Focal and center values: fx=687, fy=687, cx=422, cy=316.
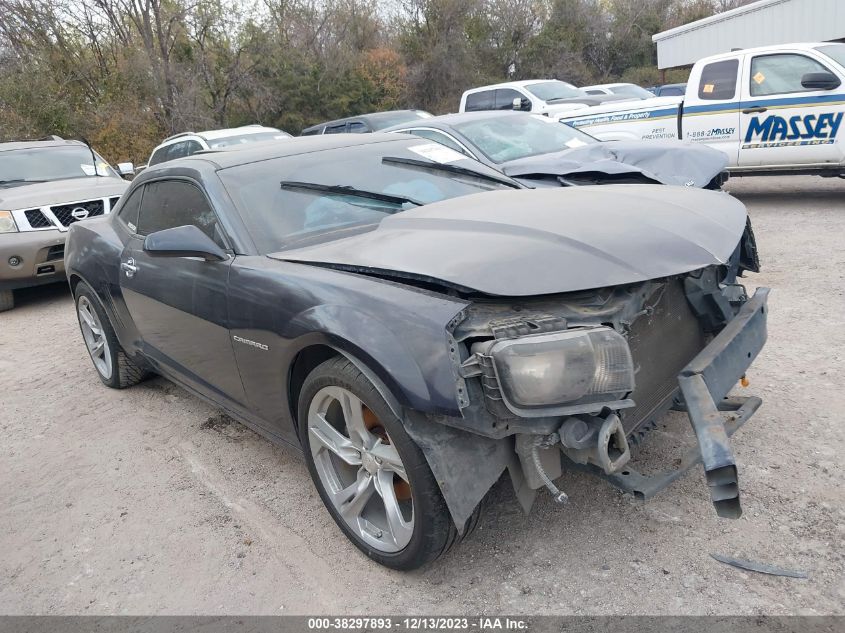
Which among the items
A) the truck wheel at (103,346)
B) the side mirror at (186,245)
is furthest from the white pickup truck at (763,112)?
the side mirror at (186,245)

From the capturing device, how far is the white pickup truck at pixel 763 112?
7.88 m

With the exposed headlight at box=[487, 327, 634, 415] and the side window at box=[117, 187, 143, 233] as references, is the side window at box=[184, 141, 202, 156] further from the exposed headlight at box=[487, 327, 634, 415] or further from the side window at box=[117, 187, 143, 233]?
the exposed headlight at box=[487, 327, 634, 415]

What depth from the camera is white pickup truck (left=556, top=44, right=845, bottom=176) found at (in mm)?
7879

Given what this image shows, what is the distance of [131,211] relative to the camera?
174 inches

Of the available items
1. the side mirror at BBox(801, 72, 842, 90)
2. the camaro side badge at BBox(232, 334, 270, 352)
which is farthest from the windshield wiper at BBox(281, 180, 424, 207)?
the side mirror at BBox(801, 72, 842, 90)

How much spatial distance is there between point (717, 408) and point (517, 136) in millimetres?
4974

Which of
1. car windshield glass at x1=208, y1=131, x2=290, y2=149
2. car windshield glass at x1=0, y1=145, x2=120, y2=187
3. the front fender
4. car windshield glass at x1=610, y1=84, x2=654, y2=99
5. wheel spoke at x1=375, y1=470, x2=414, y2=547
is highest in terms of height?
car windshield glass at x1=0, y1=145, x2=120, y2=187

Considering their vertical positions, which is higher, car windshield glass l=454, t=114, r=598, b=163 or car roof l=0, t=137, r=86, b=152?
car roof l=0, t=137, r=86, b=152

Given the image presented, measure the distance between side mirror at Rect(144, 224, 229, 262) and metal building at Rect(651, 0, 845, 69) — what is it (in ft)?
72.4

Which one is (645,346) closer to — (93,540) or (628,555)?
(628,555)

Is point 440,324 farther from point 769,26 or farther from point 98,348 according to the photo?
point 769,26

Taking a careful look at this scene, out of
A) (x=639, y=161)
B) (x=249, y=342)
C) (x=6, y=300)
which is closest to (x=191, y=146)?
(x=6, y=300)

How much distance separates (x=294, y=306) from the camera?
2.68 m

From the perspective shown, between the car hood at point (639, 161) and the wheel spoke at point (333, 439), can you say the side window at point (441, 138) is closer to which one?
the car hood at point (639, 161)
